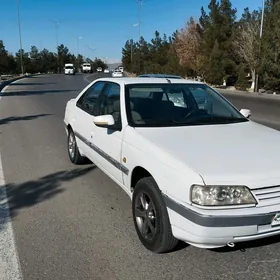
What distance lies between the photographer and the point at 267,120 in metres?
11.5

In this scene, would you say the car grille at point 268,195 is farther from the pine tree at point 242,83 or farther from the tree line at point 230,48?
the pine tree at point 242,83

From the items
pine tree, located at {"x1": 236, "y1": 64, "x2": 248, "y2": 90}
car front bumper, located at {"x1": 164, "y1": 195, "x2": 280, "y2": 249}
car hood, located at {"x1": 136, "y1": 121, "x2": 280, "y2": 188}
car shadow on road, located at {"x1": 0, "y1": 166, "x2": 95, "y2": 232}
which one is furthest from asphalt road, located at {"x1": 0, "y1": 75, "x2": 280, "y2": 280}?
pine tree, located at {"x1": 236, "y1": 64, "x2": 248, "y2": 90}

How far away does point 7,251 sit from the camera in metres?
3.22

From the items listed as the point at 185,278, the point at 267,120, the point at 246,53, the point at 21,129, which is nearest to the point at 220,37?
A: the point at 246,53

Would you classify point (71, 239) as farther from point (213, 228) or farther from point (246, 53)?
point (246, 53)

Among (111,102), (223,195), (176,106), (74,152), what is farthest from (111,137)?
(74,152)

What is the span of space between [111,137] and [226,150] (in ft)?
4.61

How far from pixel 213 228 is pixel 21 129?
792cm

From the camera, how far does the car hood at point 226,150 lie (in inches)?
104

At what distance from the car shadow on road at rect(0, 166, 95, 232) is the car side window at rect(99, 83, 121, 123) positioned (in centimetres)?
130

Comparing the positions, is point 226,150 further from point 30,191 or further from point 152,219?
point 30,191

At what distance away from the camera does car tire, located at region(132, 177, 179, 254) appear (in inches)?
116

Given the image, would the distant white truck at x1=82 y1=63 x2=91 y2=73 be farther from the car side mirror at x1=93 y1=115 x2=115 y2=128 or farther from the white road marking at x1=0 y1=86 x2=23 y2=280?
the car side mirror at x1=93 y1=115 x2=115 y2=128

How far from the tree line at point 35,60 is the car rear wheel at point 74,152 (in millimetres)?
67534
